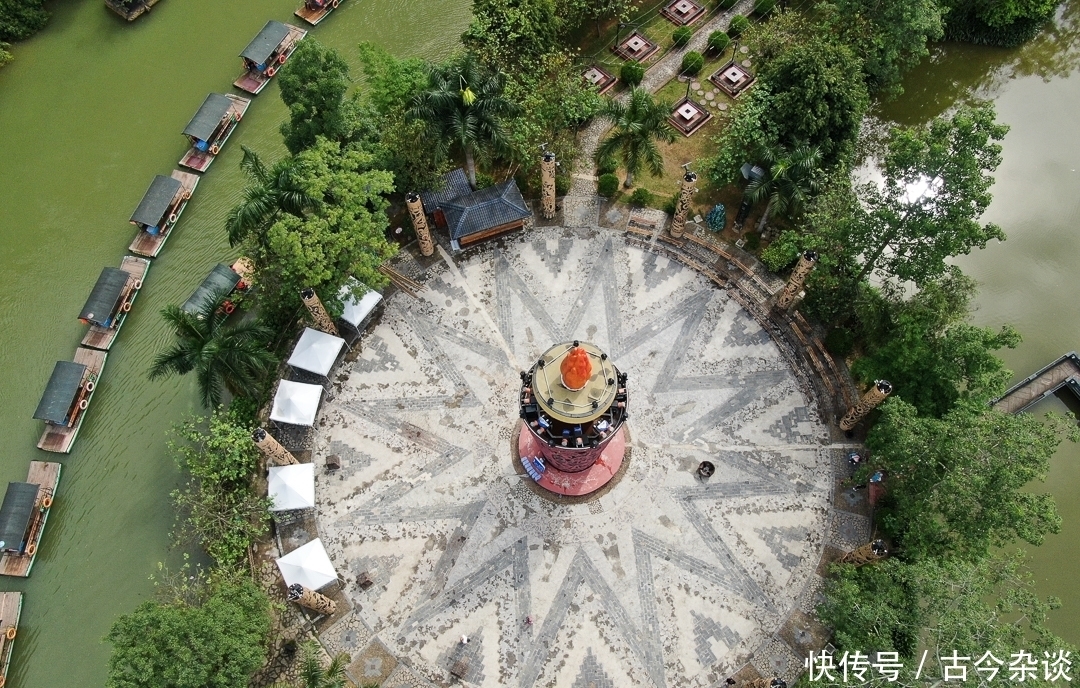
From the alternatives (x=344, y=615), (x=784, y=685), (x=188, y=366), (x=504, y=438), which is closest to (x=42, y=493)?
(x=188, y=366)

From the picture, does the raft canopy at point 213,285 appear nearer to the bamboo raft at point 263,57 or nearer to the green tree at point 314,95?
the green tree at point 314,95

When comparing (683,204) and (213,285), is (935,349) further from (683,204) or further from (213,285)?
(213,285)

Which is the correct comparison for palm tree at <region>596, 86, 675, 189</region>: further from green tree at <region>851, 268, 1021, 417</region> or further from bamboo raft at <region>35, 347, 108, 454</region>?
bamboo raft at <region>35, 347, 108, 454</region>

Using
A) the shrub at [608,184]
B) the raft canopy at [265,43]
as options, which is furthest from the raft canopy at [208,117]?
the shrub at [608,184]

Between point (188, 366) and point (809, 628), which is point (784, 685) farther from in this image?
point (188, 366)

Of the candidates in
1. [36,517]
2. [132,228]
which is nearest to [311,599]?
[36,517]

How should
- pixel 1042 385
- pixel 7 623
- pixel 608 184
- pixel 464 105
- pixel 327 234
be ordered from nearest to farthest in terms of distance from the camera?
pixel 327 234, pixel 7 623, pixel 464 105, pixel 1042 385, pixel 608 184
